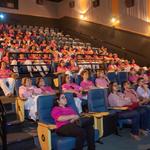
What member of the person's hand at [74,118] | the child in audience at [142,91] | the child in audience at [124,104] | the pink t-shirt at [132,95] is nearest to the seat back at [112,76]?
the child in audience at [142,91]

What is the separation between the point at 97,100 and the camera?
4559 mm

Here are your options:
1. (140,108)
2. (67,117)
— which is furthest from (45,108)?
(140,108)

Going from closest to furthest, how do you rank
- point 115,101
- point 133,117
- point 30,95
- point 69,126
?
point 69,126 < point 133,117 < point 30,95 < point 115,101

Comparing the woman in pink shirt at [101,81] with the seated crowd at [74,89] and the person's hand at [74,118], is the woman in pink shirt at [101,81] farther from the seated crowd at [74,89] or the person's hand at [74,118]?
the person's hand at [74,118]

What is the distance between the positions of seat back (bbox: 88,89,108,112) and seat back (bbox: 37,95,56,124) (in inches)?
30.2

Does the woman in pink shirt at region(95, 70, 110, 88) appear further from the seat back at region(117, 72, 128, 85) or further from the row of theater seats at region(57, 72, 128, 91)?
the seat back at region(117, 72, 128, 85)

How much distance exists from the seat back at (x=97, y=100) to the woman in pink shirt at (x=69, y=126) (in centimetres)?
58

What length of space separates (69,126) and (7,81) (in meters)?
Result: 2.60

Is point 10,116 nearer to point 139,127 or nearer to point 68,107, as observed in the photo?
point 68,107

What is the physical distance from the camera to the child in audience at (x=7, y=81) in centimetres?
550

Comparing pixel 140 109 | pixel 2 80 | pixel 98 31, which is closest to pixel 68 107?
pixel 140 109

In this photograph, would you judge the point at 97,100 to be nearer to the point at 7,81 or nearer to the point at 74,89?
the point at 74,89

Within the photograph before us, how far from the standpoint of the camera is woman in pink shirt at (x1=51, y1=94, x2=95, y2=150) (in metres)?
3.50

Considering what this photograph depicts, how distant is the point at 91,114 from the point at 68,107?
0.43m
